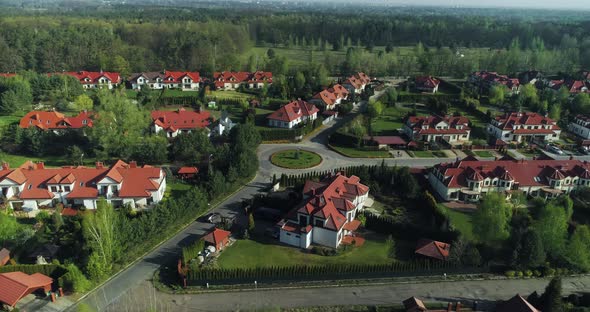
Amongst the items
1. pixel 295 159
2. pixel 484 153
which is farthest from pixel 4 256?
pixel 484 153

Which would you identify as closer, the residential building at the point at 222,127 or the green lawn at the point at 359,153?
the green lawn at the point at 359,153

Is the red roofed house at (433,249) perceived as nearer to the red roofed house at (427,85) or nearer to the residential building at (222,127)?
the residential building at (222,127)

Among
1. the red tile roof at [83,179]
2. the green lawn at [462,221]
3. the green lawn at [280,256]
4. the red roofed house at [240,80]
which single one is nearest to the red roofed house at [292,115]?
the red roofed house at [240,80]

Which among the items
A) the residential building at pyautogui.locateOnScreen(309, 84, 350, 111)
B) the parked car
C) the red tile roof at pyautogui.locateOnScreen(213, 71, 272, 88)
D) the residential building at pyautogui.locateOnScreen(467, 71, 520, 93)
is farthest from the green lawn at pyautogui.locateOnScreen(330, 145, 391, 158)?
the residential building at pyautogui.locateOnScreen(467, 71, 520, 93)

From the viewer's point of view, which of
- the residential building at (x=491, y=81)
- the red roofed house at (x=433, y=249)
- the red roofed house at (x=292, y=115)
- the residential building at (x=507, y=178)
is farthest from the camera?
the residential building at (x=491, y=81)

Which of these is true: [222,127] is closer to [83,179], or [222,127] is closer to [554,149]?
[83,179]

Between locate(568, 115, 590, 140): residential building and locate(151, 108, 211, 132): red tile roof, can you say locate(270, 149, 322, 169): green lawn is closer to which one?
locate(151, 108, 211, 132): red tile roof
